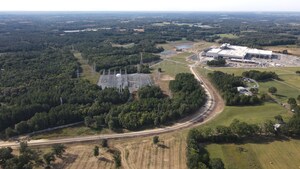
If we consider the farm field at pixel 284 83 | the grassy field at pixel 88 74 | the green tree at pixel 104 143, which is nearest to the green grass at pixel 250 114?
the farm field at pixel 284 83

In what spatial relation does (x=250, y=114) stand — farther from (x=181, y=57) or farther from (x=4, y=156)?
(x=181, y=57)

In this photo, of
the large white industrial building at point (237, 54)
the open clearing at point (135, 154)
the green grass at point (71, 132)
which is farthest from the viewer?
the large white industrial building at point (237, 54)

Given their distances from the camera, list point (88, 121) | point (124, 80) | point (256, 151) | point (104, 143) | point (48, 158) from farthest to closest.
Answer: point (124, 80) → point (88, 121) → point (104, 143) → point (256, 151) → point (48, 158)

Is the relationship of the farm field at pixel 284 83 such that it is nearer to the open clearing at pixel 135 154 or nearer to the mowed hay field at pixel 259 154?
the mowed hay field at pixel 259 154

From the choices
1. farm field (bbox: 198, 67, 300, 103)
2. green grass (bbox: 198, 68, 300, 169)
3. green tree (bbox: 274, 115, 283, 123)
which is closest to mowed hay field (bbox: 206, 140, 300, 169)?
green grass (bbox: 198, 68, 300, 169)

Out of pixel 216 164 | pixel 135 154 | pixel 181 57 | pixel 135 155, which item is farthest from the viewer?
pixel 181 57

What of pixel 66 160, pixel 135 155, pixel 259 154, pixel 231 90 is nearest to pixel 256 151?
pixel 259 154

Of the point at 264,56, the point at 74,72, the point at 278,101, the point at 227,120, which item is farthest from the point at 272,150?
the point at 264,56
